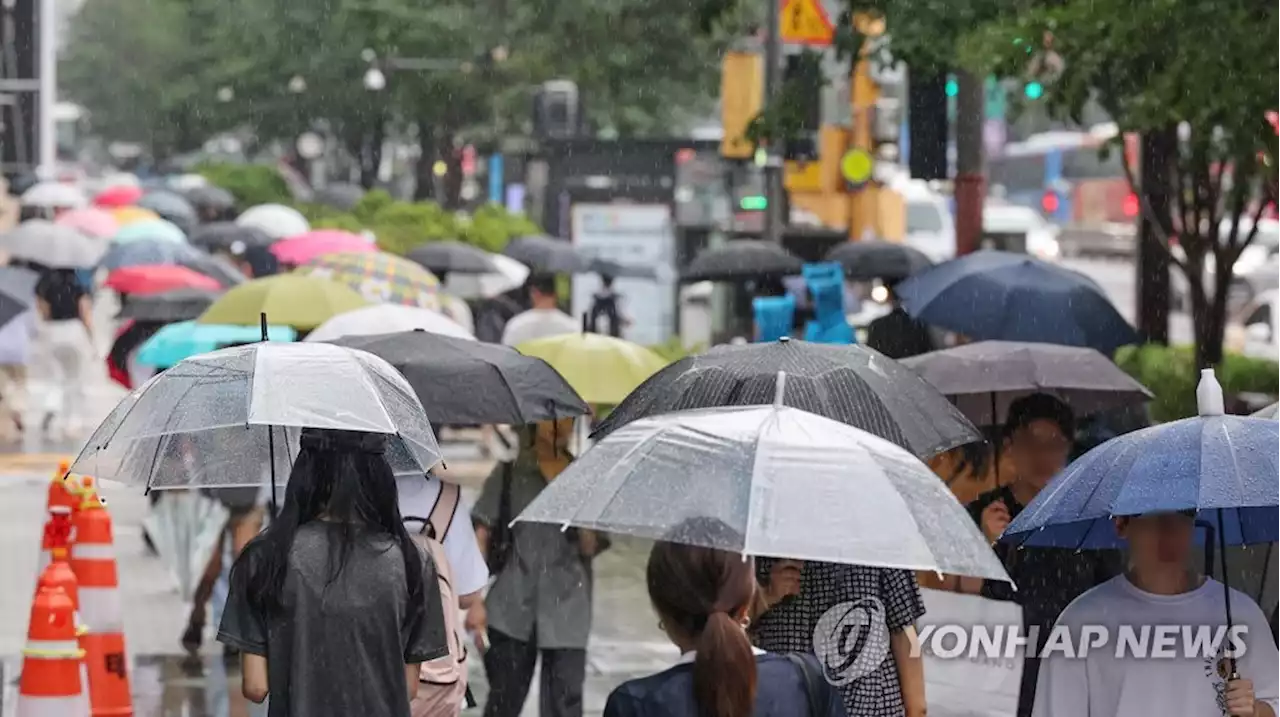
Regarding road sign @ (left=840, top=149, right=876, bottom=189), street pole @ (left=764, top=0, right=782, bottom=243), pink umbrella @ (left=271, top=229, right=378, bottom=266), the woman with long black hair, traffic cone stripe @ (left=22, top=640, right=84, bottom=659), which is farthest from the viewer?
road sign @ (left=840, top=149, right=876, bottom=189)

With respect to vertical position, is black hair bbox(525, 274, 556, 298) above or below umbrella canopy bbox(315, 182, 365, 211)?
above

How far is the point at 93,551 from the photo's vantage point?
11070 millimetres

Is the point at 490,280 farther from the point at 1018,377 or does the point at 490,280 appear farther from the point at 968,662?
the point at 1018,377

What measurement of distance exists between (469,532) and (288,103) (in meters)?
62.0

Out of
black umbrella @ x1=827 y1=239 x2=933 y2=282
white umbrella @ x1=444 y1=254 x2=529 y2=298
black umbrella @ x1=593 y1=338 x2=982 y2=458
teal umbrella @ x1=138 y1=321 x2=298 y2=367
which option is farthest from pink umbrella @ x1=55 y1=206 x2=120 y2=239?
black umbrella @ x1=593 y1=338 x2=982 y2=458

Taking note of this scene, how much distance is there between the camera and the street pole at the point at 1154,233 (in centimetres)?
1656

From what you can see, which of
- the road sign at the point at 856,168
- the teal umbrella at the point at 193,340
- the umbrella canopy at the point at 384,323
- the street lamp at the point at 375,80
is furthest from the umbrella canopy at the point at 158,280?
the street lamp at the point at 375,80

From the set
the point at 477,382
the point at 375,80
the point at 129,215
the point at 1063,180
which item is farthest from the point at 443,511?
the point at 1063,180

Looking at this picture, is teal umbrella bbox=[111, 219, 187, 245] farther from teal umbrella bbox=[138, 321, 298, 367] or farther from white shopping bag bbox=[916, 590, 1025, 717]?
white shopping bag bbox=[916, 590, 1025, 717]

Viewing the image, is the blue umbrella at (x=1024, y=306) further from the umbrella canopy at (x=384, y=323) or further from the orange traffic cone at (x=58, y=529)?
the orange traffic cone at (x=58, y=529)

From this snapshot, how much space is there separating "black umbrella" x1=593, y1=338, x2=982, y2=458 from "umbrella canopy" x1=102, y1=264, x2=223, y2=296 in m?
10.8

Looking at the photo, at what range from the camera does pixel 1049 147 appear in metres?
83.8

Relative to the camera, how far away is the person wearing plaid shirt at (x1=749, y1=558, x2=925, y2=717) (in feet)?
21.1

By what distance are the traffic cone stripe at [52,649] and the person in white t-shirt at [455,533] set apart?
A: 6.40 ft
